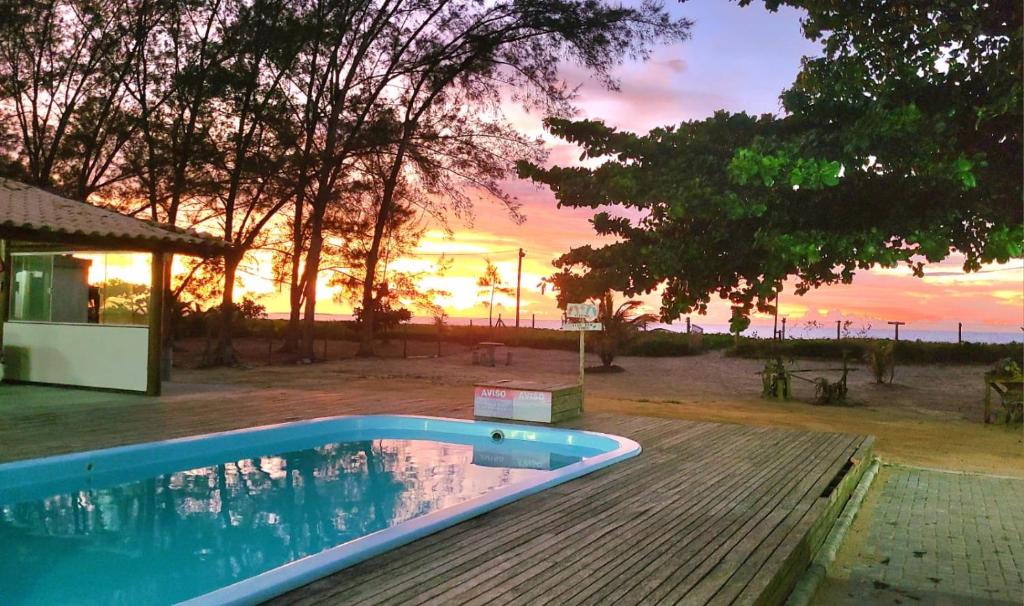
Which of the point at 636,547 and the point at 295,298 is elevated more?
the point at 295,298

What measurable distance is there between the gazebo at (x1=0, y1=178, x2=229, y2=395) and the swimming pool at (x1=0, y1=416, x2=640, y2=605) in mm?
4126

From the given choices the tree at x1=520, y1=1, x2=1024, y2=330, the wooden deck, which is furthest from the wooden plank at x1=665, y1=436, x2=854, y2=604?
the tree at x1=520, y1=1, x2=1024, y2=330

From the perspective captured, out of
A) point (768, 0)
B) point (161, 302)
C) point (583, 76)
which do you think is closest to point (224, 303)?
point (161, 302)

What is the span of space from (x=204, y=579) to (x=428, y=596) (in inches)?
86.2

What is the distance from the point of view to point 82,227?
30.9 feet

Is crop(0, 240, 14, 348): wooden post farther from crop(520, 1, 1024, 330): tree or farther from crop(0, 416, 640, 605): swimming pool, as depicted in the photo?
crop(520, 1, 1024, 330): tree

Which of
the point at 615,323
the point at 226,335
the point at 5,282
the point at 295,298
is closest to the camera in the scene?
the point at 5,282

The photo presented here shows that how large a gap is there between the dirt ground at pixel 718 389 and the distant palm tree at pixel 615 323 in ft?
2.54

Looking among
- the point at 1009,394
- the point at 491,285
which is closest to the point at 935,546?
the point at 1009,394

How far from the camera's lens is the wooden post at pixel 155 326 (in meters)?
10.4

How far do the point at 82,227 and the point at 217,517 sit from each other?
19.0 ft

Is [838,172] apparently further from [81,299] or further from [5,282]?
[5,282]

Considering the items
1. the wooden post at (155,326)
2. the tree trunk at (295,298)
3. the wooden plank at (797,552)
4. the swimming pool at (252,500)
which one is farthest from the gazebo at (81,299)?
the wooden plank at (797,552)

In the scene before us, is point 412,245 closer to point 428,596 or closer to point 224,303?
point 224,303
